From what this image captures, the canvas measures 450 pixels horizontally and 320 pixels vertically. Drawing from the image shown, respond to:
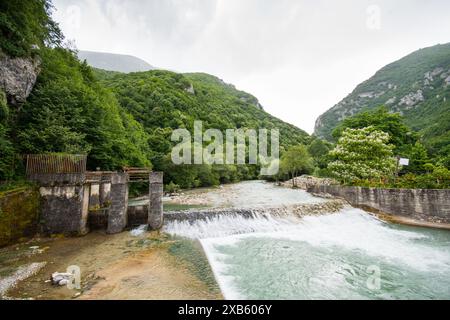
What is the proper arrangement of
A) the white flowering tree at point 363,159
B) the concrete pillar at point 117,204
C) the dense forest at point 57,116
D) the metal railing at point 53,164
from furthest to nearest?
1. the white flowering tree at point 363,159
2. the dense forest at point 57,116
3. the concrete pillar at point 117,204
4. the metal railing at point 53,164

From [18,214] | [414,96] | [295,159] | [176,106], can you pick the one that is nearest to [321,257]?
[18,214]

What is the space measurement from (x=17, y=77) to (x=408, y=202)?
26205mm

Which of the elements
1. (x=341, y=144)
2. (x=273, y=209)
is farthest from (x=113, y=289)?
(x=341, y=144)

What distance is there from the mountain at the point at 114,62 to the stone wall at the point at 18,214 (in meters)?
170

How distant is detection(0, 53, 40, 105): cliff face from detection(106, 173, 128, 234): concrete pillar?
728cm

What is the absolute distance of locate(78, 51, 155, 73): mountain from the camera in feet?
510

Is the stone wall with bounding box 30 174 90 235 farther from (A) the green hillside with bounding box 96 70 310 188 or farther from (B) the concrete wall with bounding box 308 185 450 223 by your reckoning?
(A) the green hillside with bounding box 96 70 310 188

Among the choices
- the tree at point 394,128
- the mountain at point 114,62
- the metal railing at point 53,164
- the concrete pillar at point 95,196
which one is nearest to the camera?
the metal railing at point 53,164

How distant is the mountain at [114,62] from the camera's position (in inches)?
6122

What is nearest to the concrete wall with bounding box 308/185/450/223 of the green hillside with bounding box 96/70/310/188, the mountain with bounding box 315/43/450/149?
the green hillside with bounding box 96/70/310/188

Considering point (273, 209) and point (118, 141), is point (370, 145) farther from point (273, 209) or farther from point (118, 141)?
point (118, 141)

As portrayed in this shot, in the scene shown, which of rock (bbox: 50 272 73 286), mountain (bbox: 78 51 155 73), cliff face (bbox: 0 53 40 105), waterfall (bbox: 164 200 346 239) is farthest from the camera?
mountain (bbox: 78 51 155 73)

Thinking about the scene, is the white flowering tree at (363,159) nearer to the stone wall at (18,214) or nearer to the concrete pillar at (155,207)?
the concrete pillar at (155,207)

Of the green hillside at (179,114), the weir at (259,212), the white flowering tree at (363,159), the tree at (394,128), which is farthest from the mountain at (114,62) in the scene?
the weir at (259,212)
